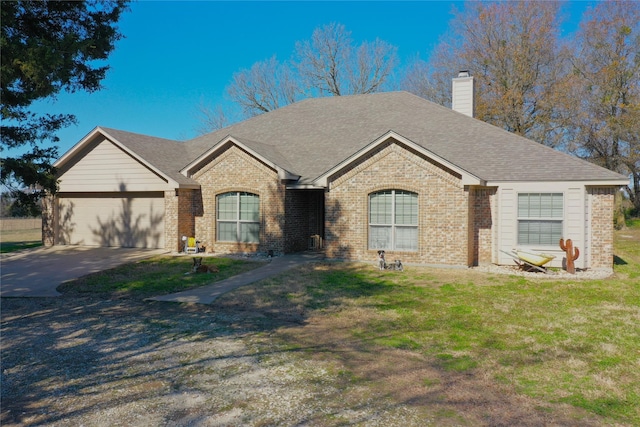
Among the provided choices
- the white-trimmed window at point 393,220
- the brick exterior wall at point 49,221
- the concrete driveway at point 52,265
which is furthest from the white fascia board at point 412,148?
the brick exterior wall at point 49,221

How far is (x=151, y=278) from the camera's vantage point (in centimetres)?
1347

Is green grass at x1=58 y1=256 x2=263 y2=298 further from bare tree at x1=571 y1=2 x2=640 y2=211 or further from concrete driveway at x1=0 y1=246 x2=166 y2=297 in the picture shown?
bare tree at x1=571 y1=2 x2=640 y2=211

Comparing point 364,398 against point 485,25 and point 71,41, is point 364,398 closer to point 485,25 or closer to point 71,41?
point 71,41

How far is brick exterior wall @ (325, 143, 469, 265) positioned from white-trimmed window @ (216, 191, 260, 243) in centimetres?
332

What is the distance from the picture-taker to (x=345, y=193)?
16344mm

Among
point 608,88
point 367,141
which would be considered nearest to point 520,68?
point 608,88

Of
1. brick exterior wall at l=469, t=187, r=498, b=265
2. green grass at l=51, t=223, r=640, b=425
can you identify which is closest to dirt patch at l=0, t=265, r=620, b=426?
green grass at l=51, t=223, r=640, b=425

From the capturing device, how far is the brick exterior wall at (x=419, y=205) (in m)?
15.0

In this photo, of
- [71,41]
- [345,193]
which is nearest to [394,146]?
[345,193]

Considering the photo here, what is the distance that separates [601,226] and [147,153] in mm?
16998

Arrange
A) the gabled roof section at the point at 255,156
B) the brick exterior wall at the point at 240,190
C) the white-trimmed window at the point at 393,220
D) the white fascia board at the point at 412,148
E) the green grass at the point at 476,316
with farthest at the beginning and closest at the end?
the brick exterior wall at the point at 240,190
the gabled roof section at the point at 255,156
the white-trimmed window at the point at 393,220
the white fascia board at the point at 412,148
the green grass at the point at 476,316

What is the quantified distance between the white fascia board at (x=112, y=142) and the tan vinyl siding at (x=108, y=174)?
0.32 metres

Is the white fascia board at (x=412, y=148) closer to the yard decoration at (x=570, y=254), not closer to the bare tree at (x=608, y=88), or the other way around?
the yard decoration at (x=570, y=254)

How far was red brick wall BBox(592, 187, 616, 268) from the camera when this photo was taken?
14.5 metres
